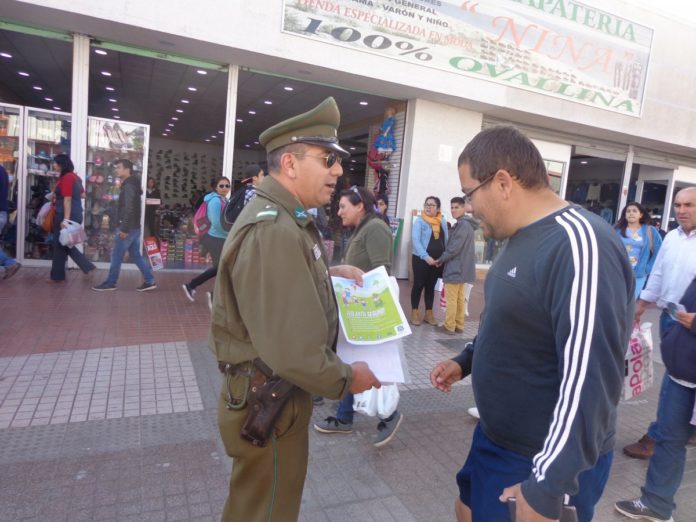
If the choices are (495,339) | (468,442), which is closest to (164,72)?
(468,442)

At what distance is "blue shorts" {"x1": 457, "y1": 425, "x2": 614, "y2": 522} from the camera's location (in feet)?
5.16

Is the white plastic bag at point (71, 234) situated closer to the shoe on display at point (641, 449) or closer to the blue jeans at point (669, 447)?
the shoe on display at point (641, 449)

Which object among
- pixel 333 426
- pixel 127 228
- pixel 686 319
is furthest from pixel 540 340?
pixel 127 228

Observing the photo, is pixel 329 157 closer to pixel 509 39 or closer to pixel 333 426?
pixel 333 426

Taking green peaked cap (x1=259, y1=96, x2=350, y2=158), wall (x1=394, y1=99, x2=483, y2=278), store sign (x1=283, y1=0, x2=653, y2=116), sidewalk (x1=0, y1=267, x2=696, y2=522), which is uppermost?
store sign (x1=283, y1=0, x2=653, y2=116)

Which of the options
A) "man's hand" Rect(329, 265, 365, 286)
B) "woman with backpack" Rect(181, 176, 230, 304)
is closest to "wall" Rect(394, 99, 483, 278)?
"woman with backpack" Rect(181, 176, 230, 304)

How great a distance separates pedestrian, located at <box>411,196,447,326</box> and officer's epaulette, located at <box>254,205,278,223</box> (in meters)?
5.39

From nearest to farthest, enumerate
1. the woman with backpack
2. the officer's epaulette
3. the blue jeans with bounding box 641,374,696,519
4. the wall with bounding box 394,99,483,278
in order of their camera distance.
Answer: the officer's epaulette → the blue jeans with bounding box 641,374,696,519 → the woman with backpack → the wall with bounding box 394,99,483,278

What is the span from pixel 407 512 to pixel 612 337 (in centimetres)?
199

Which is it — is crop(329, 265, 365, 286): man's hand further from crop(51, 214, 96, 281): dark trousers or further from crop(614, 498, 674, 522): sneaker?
crop(51, 214, 96, 281): dark trousers

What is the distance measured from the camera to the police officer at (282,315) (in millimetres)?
1572

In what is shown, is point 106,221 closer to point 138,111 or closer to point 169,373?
point 169,373

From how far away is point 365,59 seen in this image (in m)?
8.67

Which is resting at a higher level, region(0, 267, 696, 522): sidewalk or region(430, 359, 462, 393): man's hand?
region(430, 359, 462, 393): man's hand
